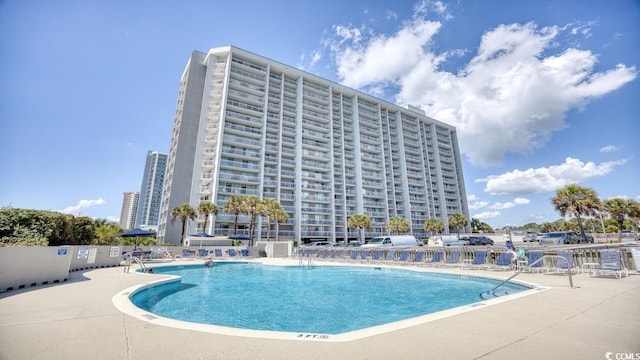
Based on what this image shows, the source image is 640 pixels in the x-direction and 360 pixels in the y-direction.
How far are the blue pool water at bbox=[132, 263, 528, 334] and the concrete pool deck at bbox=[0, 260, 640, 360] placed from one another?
2.90 m

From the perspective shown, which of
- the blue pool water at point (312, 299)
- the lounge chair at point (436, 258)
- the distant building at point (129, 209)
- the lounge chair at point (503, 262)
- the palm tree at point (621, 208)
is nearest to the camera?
the blue pool water at point (312, 299)

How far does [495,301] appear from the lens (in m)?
6.43

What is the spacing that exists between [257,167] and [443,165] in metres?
57.2

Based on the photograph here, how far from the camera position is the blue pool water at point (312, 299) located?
299 inches

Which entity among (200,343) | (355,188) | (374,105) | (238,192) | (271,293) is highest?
(374,105)

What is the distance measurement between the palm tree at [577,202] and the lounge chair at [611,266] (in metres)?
23.0

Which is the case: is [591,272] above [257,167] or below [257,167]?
below

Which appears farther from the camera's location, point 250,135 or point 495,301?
point 250,135

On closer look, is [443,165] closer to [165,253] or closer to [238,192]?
[238,192]

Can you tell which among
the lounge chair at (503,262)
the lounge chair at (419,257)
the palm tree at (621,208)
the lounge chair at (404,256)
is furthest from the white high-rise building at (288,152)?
the lounge chair at (503,262)

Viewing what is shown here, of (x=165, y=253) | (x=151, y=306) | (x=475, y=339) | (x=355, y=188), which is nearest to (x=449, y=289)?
(x=475, y=339)

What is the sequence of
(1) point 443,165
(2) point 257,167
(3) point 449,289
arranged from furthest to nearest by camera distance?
1. (1) point 443,165
2. (2) point 257,167
3. (3) point 449,289

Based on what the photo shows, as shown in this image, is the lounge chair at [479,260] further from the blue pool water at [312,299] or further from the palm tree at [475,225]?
the palm tree at [475,225]

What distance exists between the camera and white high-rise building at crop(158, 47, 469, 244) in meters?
45.2
